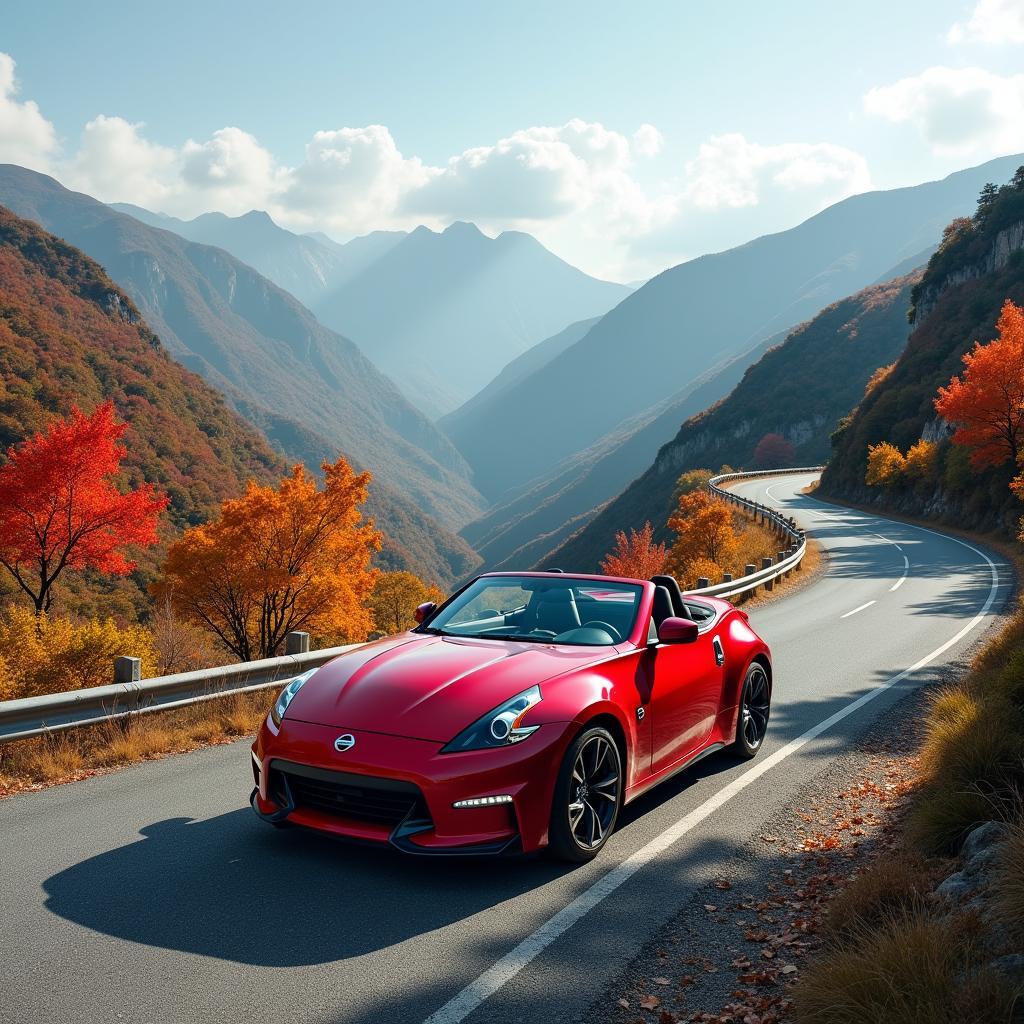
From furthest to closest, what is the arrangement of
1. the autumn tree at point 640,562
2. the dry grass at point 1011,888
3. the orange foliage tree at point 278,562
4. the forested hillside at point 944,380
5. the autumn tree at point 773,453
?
the autumn tree at point 773,453 → the autumn tree at point 640,562 → the forested hillside at point 944,380 → the orange foliage tree at point 278,562 → the dry grass at point 1011,888

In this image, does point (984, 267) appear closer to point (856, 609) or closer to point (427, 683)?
point (856, 609)

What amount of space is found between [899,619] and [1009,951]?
13676 millimetres

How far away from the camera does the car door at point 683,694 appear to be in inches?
211

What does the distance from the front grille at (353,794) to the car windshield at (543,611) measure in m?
1.54

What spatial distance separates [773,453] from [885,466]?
63.4 m

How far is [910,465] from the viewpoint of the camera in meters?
48.9

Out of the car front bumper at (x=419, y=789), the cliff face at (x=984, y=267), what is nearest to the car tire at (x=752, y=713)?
the car front bumper at (x=419, y=789)

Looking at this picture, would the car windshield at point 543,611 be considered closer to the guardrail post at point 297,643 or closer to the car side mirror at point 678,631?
the car side mirror at point 678,631

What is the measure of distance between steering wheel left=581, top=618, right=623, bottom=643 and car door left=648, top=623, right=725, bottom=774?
0.74 ft

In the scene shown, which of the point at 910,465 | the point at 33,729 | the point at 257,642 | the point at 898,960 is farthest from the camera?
the point at 910,465

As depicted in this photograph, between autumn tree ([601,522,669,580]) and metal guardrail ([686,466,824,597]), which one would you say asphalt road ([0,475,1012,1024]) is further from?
autumn tree ([601,522,669,580])

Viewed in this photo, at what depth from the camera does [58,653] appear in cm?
1778

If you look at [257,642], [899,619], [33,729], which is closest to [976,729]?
[33,729]

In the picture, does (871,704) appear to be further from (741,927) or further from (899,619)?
(899,619)
